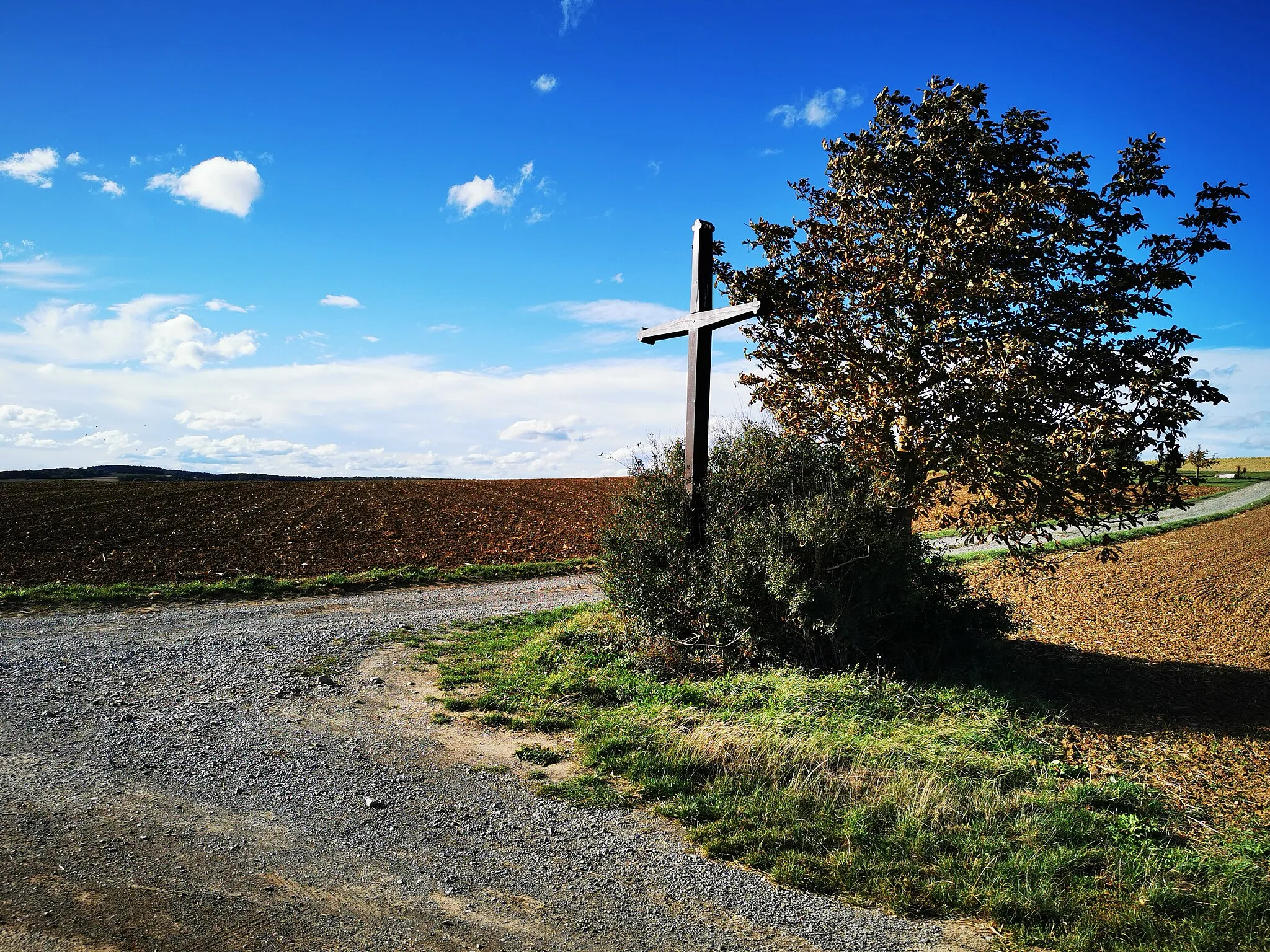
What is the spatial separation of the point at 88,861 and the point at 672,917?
3401 mm

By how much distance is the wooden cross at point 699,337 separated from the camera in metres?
9.02

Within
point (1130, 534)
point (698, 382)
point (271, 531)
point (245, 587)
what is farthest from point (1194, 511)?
point (245, 587)

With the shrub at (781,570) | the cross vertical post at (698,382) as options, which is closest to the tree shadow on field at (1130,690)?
the shrub at (781,570)

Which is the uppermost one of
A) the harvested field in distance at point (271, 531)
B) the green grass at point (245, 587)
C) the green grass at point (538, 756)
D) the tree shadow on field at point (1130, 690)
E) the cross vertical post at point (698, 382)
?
the cross vertical post at point (698, 382)

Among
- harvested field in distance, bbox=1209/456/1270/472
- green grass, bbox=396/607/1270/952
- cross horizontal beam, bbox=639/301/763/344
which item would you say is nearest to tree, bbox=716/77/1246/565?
cross horizontal beam, bbox=639/301/763/344

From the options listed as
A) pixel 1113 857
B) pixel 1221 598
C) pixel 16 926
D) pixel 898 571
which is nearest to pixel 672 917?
pixel 1113 857

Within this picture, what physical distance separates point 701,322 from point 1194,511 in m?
37.9

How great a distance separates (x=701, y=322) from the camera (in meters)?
9.41

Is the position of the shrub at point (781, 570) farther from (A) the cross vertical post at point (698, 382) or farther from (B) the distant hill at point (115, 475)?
(B) the distant hill at point (115, 475)

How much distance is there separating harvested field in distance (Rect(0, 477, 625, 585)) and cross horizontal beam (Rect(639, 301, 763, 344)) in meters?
2.42

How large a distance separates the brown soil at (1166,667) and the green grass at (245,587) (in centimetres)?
768

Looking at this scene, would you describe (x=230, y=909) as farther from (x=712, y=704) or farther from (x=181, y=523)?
(x=181, y=523)

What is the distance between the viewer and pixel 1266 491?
50031mm

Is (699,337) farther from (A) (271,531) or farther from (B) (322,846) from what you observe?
(A) (271,531)
